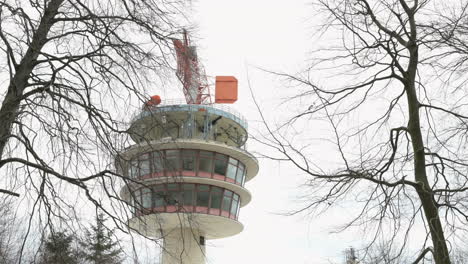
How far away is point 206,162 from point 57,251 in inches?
1209

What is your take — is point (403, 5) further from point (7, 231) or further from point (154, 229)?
point (7, 231)

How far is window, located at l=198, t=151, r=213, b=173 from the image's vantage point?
36.1 metres

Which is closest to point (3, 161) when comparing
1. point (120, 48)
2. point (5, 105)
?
point (5, 105)

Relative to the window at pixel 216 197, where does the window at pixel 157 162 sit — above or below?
below

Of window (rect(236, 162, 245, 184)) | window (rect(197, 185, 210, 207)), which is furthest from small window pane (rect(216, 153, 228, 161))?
window (rect(197, 185, 210, 207))

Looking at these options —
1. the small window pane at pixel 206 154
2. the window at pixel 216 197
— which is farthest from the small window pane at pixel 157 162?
the small window pane at pixel 206 154

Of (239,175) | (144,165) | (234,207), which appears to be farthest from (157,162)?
(234,207)

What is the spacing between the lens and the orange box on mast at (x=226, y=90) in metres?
36.8

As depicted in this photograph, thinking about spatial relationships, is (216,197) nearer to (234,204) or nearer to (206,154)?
(234,204)

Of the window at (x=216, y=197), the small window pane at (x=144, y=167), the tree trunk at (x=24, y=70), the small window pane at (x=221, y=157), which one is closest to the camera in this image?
the tree trunk at (x=24, y=70)

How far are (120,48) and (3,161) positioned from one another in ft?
5.81

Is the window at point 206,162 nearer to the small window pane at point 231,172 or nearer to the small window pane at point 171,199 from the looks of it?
the small window pane at point 231,172

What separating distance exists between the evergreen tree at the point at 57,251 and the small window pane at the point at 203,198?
97.7ft

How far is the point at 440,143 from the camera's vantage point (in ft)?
20.0
